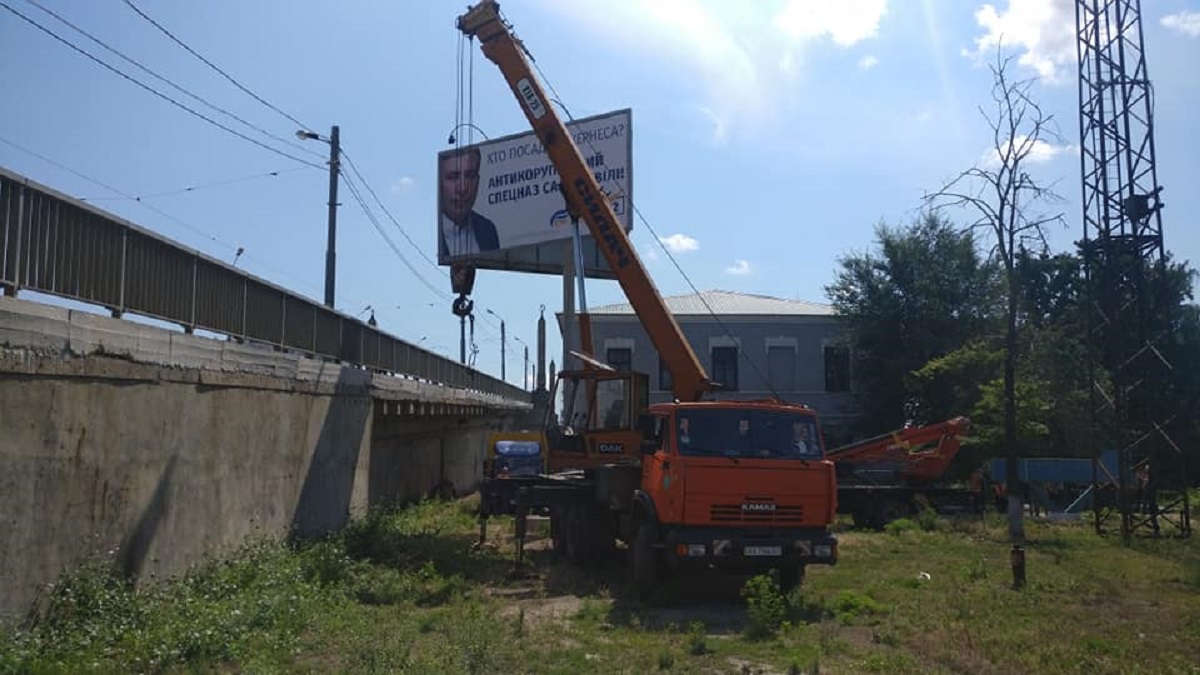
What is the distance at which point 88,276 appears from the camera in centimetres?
1011

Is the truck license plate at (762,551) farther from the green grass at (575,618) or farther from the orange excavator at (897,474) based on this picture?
the orange excavator at (897,474)

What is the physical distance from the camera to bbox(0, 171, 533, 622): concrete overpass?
8.76 metres

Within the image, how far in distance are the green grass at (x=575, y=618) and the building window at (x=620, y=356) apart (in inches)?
1125

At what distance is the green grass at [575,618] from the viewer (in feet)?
29.4

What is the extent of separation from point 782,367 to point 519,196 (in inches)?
669

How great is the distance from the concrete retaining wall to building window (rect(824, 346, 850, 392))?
31869 millimetres

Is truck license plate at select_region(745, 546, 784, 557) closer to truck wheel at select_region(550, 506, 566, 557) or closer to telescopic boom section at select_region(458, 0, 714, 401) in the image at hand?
telescopic boom section at select_region(458, 0, 714, 401)

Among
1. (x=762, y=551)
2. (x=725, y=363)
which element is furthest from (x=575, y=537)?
(x=725, y=363)

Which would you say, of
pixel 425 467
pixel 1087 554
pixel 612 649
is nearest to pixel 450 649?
pixel 612 649

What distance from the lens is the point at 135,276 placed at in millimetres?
11125

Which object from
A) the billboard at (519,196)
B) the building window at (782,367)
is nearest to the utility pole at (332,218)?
the billboard at (519,196)

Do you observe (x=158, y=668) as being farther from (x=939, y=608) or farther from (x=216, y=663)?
(x=939, y=608)

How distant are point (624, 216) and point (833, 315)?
1796cm

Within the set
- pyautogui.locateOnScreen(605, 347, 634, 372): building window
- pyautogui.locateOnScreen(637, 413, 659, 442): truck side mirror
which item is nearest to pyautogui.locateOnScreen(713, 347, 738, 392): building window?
pyautogui.locateOnScreen(605, 347, 634, 372): building window
